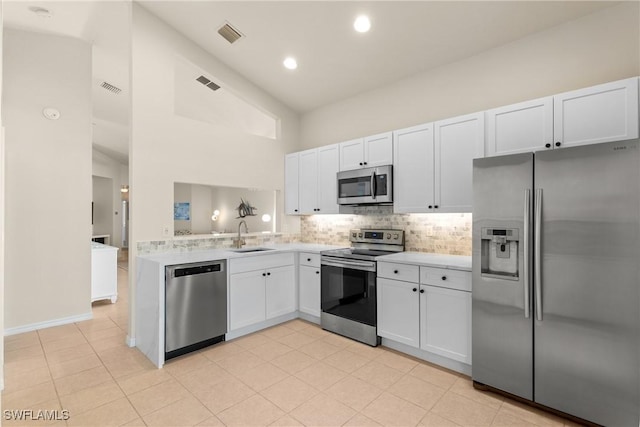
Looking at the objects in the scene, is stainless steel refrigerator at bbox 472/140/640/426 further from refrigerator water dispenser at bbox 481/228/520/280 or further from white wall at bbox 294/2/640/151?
white wall at bbox 294/2/640/151

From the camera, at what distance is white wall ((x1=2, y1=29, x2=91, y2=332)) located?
12.0ft

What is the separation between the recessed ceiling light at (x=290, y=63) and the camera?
12.6 ft

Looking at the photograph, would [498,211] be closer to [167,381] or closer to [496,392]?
[496,392]

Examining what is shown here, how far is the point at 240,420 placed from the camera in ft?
6.97

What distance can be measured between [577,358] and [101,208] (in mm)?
11994

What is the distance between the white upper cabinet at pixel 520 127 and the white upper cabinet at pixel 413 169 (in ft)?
1.85

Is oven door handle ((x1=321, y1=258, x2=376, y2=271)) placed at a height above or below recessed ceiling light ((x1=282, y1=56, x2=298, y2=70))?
below

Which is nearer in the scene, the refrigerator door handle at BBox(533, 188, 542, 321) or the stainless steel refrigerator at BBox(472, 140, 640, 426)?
the stainless steel refrigerator at BBox(472, 140, 640, 426)

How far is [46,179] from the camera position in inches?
152

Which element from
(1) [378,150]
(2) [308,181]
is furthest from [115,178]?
(1) [378,150]

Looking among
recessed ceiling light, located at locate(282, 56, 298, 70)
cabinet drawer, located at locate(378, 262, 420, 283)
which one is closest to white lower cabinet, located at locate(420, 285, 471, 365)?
cabinet drawer, located at locate(378, 262, 420, 283)

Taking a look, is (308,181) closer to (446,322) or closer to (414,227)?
(414,227)

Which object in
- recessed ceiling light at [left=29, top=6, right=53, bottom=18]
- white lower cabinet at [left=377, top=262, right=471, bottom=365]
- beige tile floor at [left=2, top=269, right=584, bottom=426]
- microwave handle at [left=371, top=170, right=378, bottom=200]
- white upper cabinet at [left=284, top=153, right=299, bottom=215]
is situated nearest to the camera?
beige tile floor at [left=2, top=269, right=584, bottom=426]

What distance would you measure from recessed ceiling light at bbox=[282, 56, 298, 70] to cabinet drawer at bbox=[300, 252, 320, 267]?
233cm
